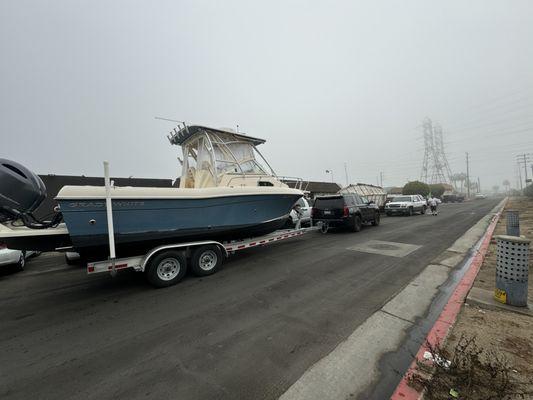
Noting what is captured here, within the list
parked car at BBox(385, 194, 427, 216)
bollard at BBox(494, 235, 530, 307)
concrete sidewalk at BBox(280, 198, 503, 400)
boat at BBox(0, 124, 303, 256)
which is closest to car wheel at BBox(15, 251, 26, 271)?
boat at BBox(0, 124, 303, 256)

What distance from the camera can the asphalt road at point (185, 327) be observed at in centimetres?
246

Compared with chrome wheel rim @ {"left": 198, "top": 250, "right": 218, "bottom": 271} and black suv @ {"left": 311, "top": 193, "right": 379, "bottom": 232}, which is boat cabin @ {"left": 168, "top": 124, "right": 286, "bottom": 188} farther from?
black suv @ {"left": 311, "top": 193, "right": 379, "bottom": 232}

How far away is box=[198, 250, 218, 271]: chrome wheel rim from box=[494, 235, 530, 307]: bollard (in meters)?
5.21

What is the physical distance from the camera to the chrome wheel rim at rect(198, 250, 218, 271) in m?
5.77

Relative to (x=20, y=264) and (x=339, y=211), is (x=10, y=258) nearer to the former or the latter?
(x=20, y=264)

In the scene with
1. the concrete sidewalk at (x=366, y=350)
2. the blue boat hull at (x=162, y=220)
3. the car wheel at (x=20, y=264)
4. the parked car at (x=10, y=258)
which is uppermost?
the blue boat hull at (x=162, y=220)

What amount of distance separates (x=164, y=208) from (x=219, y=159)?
2.84m

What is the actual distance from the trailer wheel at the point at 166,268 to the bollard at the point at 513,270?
5.53 m

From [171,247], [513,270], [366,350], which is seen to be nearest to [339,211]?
[513,270]

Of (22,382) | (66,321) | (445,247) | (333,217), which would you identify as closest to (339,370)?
(22,382)

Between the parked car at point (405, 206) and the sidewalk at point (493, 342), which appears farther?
the parked car at point (405, 206)

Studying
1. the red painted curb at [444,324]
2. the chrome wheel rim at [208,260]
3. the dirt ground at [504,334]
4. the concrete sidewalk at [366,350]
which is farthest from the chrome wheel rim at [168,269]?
the dirt ground at [504,334]

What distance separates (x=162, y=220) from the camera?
16.9ft

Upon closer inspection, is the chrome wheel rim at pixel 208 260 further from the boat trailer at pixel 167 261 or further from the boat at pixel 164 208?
the boat at pixel 164 208
